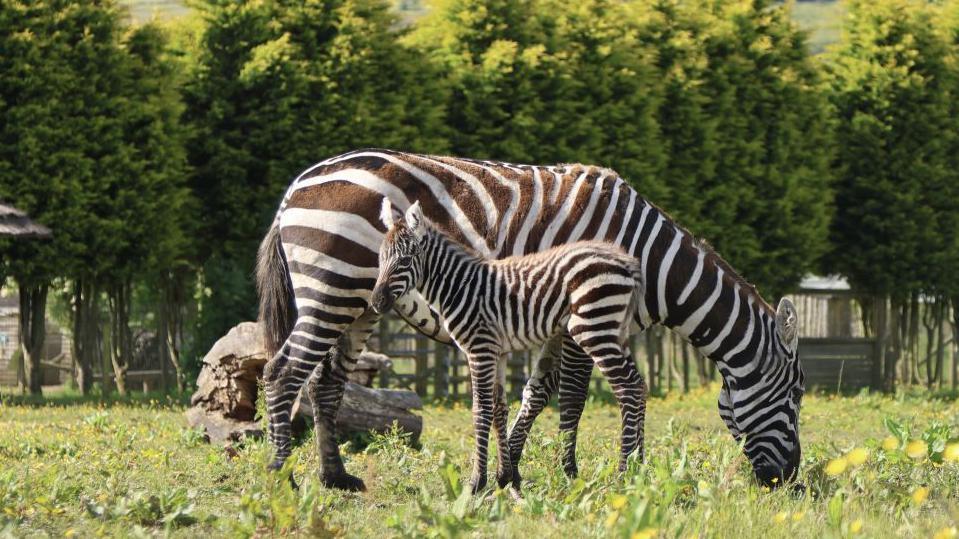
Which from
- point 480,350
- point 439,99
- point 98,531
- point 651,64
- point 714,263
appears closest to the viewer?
point 98,531

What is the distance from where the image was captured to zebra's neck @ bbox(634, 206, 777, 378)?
8.84m

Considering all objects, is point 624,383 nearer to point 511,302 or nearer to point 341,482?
point 511,302

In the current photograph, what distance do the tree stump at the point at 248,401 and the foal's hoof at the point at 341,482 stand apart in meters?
1.93

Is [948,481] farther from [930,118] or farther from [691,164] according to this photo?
[930,118]

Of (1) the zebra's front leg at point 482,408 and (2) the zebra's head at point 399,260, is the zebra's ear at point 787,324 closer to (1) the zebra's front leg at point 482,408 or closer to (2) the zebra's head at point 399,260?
(1) the zebra's front leg at point 482,408

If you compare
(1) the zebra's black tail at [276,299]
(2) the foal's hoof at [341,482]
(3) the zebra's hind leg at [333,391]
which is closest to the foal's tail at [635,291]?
(3) the zebra's hind leg at [333,391]

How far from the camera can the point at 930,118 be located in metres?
23.8

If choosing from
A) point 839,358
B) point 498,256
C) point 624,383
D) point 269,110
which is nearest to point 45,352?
point 269,110

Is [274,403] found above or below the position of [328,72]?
below

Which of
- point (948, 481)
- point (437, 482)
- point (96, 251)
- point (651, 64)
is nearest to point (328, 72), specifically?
point (96, 251)

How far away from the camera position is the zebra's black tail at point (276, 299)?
9.17 m

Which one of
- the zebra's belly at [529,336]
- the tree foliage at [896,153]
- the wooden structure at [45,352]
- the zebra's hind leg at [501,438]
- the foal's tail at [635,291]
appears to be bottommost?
the wooden structure at [45,352]

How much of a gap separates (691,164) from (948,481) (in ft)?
45.1

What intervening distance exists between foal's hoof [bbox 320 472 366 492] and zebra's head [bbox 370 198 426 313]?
1606mm
